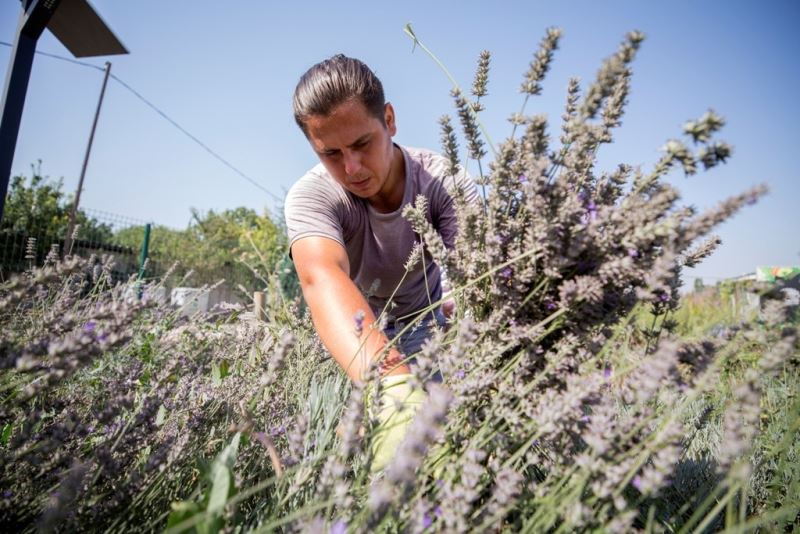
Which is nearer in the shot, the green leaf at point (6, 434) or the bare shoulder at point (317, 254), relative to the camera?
the green leaf at point (6, 434)

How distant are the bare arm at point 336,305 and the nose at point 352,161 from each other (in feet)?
1.29

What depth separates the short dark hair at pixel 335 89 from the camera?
202 centimetres

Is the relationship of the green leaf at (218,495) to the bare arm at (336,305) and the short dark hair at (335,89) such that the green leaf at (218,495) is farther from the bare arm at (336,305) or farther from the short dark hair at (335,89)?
the short dark hair at (335,89)

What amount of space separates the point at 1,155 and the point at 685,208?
11.4ft

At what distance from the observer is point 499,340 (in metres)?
0.91

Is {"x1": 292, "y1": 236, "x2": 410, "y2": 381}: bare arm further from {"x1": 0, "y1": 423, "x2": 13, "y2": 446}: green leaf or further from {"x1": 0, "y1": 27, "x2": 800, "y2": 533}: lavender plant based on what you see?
{"x1": 0, "y1": 423, "x2": 13, "y2": 446}: green leaf

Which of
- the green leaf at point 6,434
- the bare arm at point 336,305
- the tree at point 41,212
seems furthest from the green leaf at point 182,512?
the tree at point 41,212

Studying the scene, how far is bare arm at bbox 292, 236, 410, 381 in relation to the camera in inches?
50.9

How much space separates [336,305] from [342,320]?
3.0 inches

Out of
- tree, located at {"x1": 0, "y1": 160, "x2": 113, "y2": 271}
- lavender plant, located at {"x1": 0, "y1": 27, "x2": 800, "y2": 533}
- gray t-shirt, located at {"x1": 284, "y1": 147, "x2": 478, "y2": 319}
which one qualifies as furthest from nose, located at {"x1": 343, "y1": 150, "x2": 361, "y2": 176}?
tree, located at {"x1": 0, "y1": 160, "x2": 113, "y2": 271}

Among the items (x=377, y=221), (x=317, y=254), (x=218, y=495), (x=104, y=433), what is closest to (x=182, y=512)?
(x=218, y=495)

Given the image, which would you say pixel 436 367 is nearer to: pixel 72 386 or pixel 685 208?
pixel 685 208

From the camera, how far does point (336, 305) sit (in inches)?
59.7

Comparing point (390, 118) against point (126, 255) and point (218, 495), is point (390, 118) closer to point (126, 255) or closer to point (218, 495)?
point (218, 495)
